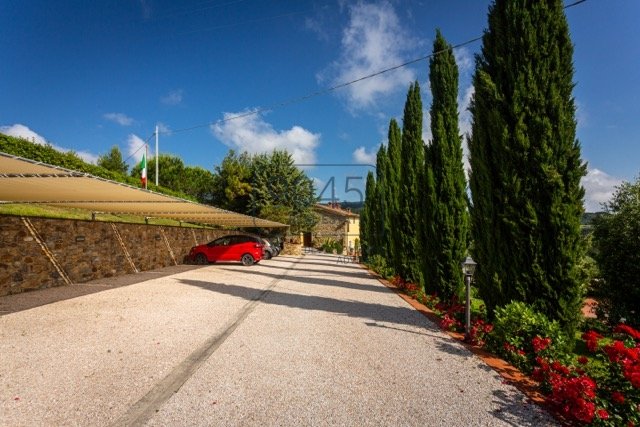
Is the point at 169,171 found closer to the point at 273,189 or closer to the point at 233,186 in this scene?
the point at 233,186

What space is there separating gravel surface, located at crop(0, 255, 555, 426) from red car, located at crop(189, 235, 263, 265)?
982 cm

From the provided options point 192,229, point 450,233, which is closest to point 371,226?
point 192,229

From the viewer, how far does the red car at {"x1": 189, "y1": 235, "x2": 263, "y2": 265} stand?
54.4 feet

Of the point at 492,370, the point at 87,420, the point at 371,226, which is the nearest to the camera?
the point at 87,420

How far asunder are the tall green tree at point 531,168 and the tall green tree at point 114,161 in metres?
46.6

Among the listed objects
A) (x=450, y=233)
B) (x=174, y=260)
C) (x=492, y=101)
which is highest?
(x=492, y=101)

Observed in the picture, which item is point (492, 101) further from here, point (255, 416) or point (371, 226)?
point (371, 226)

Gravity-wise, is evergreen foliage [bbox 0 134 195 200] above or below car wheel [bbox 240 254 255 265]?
above

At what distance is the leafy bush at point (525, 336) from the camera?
3.83 meters

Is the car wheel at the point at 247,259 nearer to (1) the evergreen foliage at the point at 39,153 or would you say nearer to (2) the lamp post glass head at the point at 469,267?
(1) the evergreen foliage at the point at 39,153

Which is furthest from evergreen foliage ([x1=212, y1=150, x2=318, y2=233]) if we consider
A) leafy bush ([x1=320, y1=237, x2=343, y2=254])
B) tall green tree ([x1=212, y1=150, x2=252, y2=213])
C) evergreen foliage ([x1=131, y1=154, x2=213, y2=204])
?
evergreen foliage ([x1=131, y1=154, x2=213, y2=204])

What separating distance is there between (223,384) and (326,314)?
345 cm

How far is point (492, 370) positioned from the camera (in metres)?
3.84

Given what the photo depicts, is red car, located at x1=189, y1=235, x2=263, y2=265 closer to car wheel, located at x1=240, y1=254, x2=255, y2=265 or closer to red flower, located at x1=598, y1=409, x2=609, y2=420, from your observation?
car wheel, located at x1=240, y1=254, x2=255, y2=265
